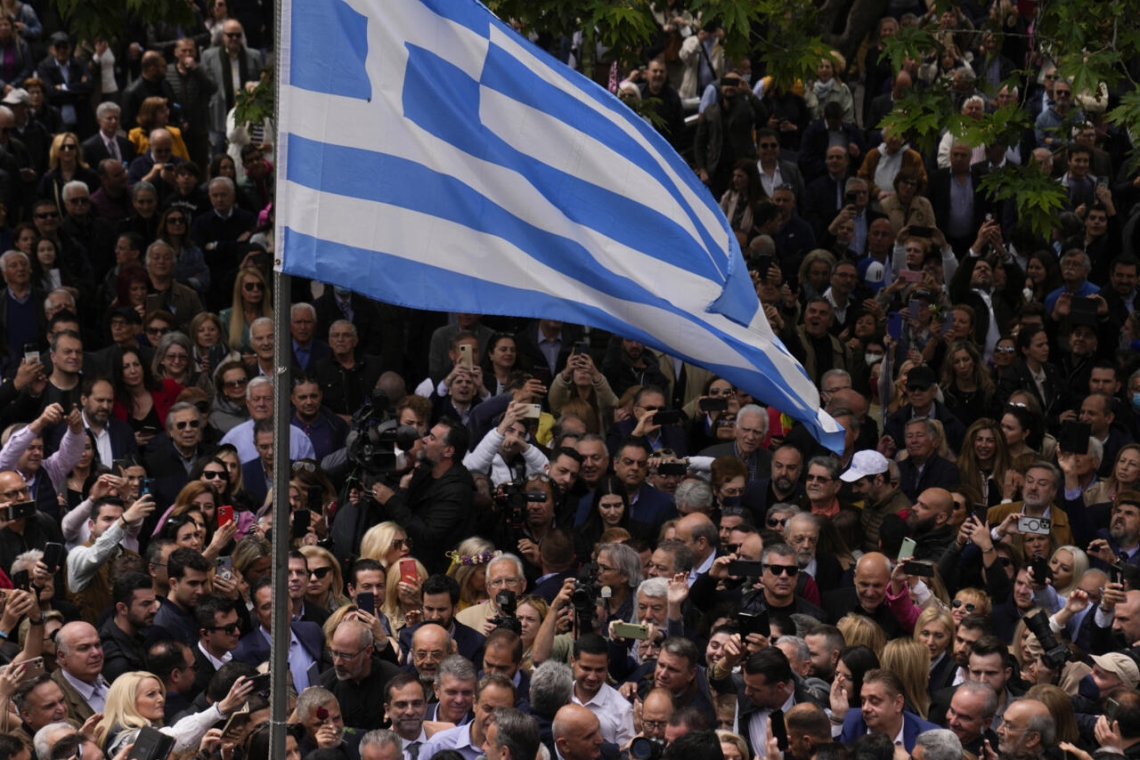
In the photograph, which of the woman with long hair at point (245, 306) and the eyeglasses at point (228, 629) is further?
the woman with long hair at point (245, 306)

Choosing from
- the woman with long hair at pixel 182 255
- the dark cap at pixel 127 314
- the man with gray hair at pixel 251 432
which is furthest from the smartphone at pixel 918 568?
the woman with long hair at pixel 182 255

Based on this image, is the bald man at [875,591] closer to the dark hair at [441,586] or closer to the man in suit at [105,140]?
the dark hair at [441,586]

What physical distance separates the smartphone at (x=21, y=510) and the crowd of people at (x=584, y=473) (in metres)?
0.29

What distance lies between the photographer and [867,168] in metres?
20.0

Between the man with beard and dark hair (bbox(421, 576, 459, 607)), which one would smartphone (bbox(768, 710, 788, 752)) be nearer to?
dark hair (bbox(421, 576, 459, 607))

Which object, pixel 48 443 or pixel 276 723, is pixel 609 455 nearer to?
pixel 48 443

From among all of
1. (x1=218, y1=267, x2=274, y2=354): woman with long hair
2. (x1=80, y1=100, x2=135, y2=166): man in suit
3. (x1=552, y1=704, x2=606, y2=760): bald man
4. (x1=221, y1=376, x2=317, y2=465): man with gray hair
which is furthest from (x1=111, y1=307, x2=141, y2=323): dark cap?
(x1=552, y1=704, x2=606, y2=760): bald man

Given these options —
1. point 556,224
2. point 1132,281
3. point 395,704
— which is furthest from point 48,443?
point 1132,281

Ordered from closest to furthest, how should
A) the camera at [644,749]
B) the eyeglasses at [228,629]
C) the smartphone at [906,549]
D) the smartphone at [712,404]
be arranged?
the camera at [644,749], the eyeglasses at [228,629], the smartphone at [906,549], the smartphone at [712,404]

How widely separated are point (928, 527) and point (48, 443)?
6112mm

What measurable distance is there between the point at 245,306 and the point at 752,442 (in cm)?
464

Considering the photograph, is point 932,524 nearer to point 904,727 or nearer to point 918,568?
point 918,568

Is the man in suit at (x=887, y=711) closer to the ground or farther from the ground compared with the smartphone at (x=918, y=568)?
closer to the ground

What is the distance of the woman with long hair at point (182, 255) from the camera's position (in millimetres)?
17672
